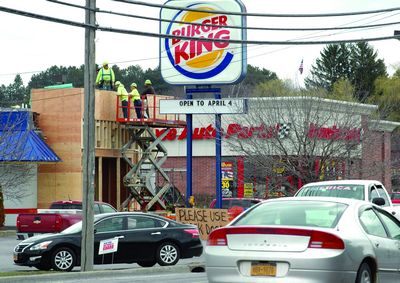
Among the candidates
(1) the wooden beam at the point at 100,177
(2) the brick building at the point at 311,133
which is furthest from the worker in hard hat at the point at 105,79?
(2) the brick building at the point at 311,133

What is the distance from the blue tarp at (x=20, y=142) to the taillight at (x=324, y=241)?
30692 millimetres

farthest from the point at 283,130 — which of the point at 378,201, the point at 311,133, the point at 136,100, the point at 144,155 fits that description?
the point at 378,201

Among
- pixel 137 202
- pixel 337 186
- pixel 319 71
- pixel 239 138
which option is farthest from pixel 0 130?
pixel 319 71

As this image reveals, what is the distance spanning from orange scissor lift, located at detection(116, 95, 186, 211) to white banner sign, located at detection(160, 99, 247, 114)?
25.3 ft

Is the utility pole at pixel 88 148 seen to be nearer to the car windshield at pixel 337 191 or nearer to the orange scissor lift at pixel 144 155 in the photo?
the car windshield at pixel 337 191

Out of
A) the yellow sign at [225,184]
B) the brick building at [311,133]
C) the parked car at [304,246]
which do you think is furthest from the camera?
the yellow sign at [225,184]

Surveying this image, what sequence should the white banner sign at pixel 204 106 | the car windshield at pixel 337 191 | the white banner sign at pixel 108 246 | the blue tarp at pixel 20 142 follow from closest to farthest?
the car windshield at pixel 337 191
the white banner sign at pixel 108 246
the white banner sign at pixel 204 106
the blue tarp at pixel 20 142

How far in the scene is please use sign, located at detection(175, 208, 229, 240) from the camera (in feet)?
97.1

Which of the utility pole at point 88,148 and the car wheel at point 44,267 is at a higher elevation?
the utility pole at point 88,148

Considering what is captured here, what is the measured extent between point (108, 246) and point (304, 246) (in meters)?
11.9

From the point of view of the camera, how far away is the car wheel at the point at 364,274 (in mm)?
10609

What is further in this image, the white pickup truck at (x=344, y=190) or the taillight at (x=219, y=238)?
the white pickup truck at (x=344, y=190)

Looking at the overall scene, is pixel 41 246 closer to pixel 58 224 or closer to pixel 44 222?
pixel 58 224

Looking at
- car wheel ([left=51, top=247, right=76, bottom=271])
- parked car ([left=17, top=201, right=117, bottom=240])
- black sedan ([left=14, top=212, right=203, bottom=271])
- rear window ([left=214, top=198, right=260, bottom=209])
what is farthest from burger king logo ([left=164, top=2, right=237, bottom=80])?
car wheel ([left=51, top=247, right=76, bottom=271])
